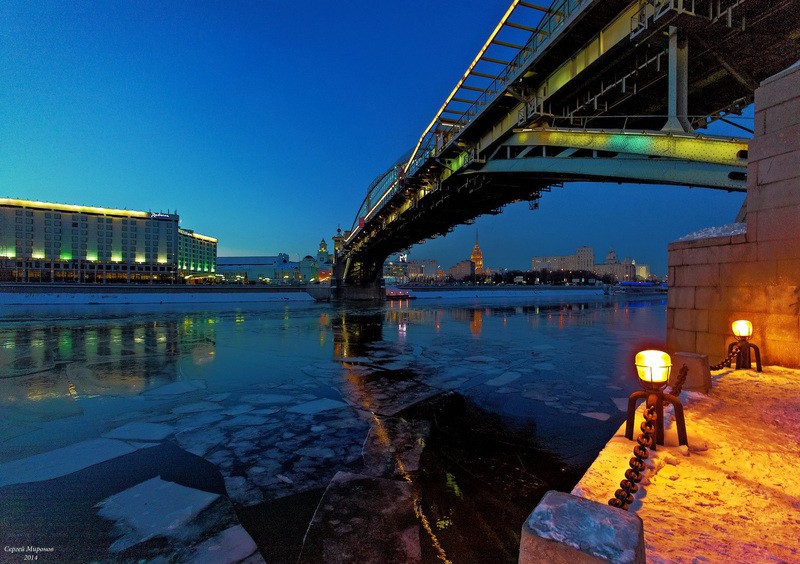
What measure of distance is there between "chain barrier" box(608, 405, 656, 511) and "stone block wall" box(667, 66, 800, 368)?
525 centimetres

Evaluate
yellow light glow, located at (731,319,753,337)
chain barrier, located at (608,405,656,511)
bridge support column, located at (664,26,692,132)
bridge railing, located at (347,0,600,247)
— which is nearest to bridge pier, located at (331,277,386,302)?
bridge railing, located at (347,0,600,247)

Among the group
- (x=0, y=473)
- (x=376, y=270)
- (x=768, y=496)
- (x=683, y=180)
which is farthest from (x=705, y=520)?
(x=376, y=270)

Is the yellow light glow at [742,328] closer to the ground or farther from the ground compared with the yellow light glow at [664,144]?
closer to the ground

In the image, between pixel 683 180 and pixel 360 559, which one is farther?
pixel 683 180

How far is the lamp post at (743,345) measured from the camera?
6.34 metres

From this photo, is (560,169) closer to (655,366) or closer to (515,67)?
(515,67)

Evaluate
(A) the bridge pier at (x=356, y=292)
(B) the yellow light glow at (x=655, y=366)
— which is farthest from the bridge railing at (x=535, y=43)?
(A) the bridge pier at (x=356, y=292)

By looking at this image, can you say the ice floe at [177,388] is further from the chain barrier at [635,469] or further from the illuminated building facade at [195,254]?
the illuminated building facade at [195,254]

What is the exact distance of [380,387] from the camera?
750 centimetres

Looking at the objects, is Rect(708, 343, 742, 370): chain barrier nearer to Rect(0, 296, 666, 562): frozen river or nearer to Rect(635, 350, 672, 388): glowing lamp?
Rect(0, 296, 666, 562): frozen river

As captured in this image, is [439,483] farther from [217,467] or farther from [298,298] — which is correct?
[298,298]

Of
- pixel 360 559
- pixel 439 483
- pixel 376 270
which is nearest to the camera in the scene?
pixel 360 559

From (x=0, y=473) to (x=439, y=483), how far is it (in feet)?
15.0

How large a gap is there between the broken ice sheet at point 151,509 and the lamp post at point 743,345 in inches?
320
